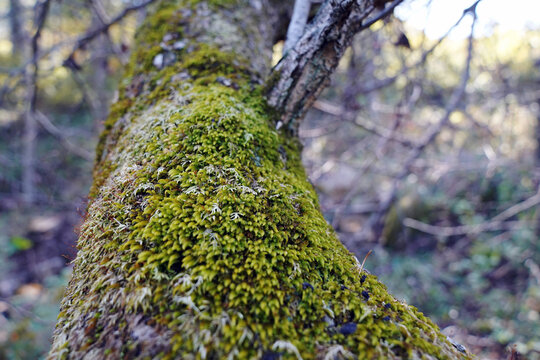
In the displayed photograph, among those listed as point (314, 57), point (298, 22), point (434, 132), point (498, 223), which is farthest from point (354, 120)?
point (498, 223)

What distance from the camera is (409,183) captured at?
7027mm

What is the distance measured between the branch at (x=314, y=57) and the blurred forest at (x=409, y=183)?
1.57 m

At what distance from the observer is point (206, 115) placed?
1.43m

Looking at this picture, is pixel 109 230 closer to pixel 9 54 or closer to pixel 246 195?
pixel 246 195

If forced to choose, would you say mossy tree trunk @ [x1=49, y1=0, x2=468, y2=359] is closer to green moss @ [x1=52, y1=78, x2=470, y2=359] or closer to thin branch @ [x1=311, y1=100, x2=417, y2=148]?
green moss @ [x1=52, y1=78, x2=470, y2=359]

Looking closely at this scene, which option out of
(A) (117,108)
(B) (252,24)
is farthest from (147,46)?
(B) (252,24)

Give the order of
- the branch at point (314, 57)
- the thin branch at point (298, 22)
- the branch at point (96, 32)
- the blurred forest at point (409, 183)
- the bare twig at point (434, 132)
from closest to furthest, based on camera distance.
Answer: the branch at point (314, 57)
the thin branch at point (298, 22)
the bare twig at point (434, 132)
the branch at point (96, 32)
the blurred forest at point (409, 183)

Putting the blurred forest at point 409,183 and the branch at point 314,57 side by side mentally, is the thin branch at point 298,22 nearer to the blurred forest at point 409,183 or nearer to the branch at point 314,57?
the branch at point 314,57

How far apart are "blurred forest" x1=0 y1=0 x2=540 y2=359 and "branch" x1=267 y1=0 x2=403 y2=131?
5.14 ft

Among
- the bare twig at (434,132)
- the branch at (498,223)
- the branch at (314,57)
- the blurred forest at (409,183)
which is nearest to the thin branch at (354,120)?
the blurred forest at (409,183)

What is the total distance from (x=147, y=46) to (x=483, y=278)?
6579mm

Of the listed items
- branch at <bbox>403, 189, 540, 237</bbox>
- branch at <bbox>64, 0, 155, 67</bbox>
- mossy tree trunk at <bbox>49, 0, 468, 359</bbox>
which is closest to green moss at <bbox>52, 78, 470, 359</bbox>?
mossy tree trunk at <bbox>49, 0, 468, 359</bbox>

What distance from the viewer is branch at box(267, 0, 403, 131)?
151 centimetres

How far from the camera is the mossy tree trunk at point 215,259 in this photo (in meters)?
0.86
